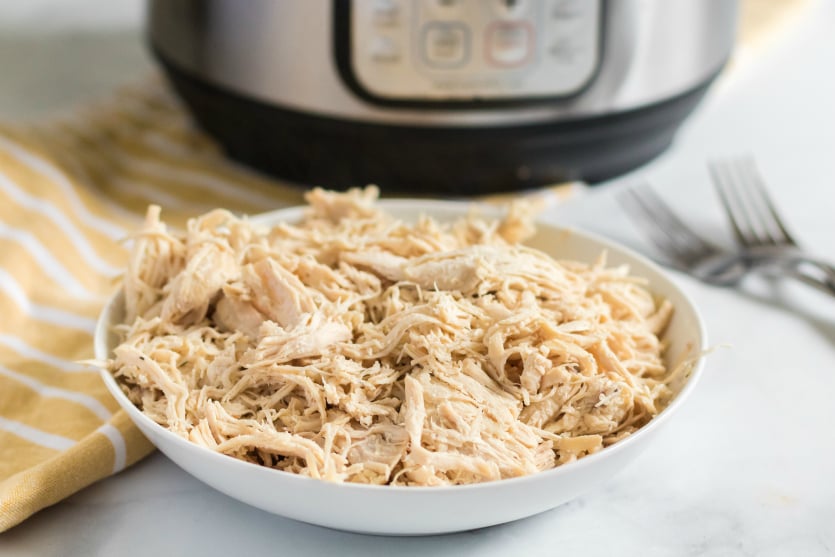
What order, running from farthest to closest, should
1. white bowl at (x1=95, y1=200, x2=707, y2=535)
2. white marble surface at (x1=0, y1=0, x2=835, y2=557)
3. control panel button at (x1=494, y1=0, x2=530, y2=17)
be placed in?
control panel button at (x1=494, y1=0, x2=530, y2=17) < white marble surface at (x1=0, y1=0, x2=835, y2=557) < white bowl at (x1=95, y1=200, x2=707, y2=535)

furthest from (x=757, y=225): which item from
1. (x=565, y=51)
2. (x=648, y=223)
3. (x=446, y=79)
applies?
(x=446, y=79)

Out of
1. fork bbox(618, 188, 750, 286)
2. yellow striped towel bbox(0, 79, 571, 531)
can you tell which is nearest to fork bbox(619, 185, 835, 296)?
fork bbox(618, 188, 750, 286)

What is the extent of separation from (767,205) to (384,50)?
0.52 metres

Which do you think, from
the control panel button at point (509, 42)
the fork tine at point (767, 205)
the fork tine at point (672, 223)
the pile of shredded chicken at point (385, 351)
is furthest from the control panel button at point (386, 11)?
the fork tine at point (767, 205)

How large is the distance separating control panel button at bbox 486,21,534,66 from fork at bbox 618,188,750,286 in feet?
0.85

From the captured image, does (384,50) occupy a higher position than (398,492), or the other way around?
(384,50)

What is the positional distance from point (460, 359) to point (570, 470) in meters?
0.15

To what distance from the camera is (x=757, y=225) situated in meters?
1.21

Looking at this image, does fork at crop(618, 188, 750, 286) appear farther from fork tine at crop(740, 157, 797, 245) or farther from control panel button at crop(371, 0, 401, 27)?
control panel button at crop(371, 0, 401, 27)

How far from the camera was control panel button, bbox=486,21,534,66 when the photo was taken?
1111mm

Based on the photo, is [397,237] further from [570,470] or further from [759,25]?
[759,25]

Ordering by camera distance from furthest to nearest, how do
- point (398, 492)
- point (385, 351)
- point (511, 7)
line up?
point (511, 7) → point (385, 351) → point (398, 492)

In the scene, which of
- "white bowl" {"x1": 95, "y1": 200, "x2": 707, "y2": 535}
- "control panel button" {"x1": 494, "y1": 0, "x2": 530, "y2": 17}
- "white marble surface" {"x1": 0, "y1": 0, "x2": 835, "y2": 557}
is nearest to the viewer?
"white bowl" {"x1": 95, "y1": 200, "x2": 707, "y2": 535}

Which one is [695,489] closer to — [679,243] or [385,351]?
[385,351]
